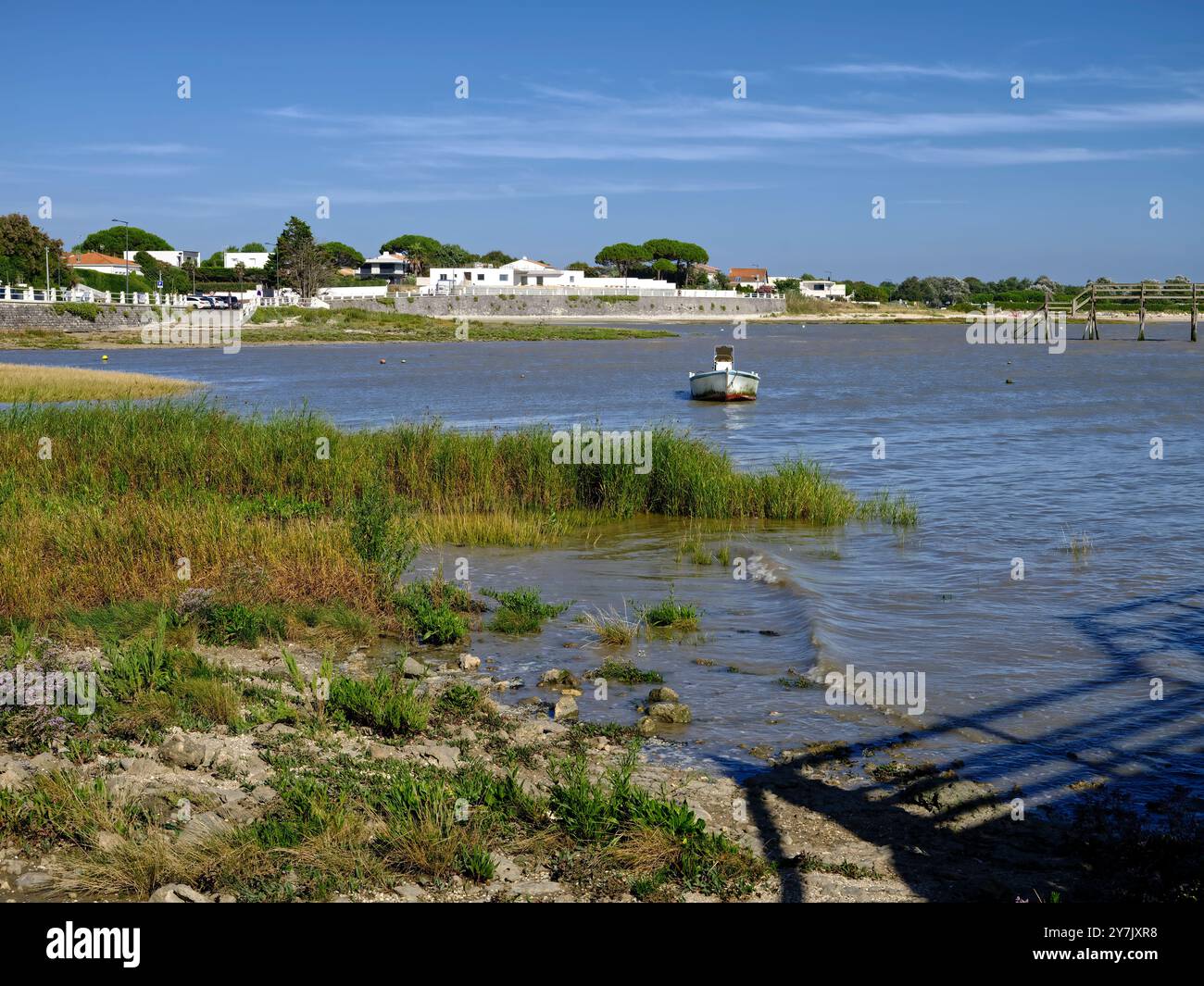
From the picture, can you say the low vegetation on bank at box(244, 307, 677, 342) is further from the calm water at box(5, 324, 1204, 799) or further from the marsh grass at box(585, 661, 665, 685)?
the marsh grass at box(585, 661, 665, 685)

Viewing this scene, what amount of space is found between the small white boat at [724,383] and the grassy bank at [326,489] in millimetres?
23461

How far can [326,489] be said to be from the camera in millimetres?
19312

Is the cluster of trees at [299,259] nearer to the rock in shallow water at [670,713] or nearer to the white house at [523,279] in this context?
the white house at [523,279]

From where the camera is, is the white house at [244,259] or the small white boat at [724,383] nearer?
the small white boat at [724,383]

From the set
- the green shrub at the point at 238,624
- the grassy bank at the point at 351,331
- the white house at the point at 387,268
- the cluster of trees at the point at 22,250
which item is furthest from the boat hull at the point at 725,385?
the white house at the point at 387,268

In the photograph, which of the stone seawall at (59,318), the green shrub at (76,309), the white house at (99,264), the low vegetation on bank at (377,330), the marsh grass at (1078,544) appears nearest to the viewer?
the marsh grass at (1078,544)

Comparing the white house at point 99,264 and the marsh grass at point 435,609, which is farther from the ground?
the white house at point 99,264

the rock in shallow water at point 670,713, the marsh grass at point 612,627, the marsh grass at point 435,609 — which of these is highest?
the marsh grass at point 435,609

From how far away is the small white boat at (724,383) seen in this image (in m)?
45.6

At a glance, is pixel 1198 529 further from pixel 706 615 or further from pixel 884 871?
pixel 884 871

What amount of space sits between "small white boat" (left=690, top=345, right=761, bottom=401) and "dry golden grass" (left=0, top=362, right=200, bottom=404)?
19755 mm

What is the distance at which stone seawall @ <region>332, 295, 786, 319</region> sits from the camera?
137875mm
